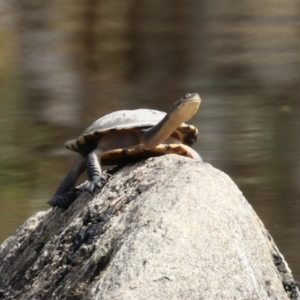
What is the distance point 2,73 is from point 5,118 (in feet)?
1.25

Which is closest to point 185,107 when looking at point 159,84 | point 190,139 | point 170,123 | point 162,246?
point 170,123

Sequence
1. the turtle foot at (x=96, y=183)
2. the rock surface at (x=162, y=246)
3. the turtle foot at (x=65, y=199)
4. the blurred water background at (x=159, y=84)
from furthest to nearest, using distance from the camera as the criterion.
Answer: the blurred water background at (x=159, y=84) → the turtle foot at (x=65, y=199) → the turtle foot at (x=96, y=183) → the rock surface at (x=162, y=246)

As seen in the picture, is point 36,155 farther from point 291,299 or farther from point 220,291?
point 220,291

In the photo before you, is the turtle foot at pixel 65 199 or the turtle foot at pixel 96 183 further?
the turtle foot at pixel 65 199

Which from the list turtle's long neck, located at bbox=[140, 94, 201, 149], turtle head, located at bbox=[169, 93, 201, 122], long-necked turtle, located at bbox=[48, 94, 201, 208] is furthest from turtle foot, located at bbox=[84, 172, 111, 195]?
turtle head, located at bbox=[169, 93, 201, 122]

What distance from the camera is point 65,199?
3.98 metres

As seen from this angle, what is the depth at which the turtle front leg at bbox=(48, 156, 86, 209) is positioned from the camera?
157 inches

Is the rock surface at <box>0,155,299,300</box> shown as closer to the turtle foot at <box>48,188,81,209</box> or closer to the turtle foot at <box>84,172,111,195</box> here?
the turtle foot at <box>84,172,111,195</box>

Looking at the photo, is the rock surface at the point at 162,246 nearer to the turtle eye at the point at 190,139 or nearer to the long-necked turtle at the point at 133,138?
the long-necked turtle at the point at 133,138

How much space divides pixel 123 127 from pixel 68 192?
466mm

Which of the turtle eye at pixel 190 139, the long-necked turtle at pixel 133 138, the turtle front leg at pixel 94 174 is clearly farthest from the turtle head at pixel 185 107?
the turtle front leg at pixel 94 174

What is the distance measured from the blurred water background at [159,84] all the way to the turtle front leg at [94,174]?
102 inches

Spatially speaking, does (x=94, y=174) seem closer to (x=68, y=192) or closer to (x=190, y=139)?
(x=68, y=192)

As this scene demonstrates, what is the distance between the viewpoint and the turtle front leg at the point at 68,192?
3977 millimetres
